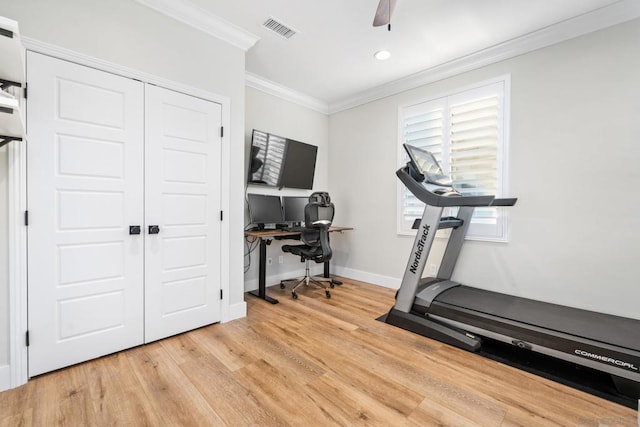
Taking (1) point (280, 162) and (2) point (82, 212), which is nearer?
(2) point (82, 212)

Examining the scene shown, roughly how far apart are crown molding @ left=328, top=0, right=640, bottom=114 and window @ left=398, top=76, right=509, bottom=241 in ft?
0.85

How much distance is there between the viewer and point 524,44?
2.79m

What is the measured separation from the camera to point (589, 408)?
156 cm

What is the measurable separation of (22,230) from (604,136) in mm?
4452

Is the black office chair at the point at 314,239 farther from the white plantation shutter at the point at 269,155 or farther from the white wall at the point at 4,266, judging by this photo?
the white wall at the point at 4,266

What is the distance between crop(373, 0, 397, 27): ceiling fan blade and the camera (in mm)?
1723

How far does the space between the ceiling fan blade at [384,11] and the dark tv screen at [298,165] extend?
226 cm

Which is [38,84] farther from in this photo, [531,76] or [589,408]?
[531,76]

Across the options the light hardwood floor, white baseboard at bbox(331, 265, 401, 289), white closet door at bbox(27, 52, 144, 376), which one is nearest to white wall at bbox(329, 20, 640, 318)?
white baseboard at bbox(331, 265, 401, 289)

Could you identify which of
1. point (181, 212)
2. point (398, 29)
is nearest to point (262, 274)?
point (181, 212)

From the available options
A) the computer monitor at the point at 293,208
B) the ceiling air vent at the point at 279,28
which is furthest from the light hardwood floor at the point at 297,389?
the ceiling air vent at the point at 279,28

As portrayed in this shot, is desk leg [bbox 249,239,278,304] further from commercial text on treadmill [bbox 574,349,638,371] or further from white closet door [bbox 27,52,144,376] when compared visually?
commercial text on treadmill [bbox 574,349,638,371]

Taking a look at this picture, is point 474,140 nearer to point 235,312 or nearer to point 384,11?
point 384,11

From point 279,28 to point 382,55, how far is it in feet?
3.89
